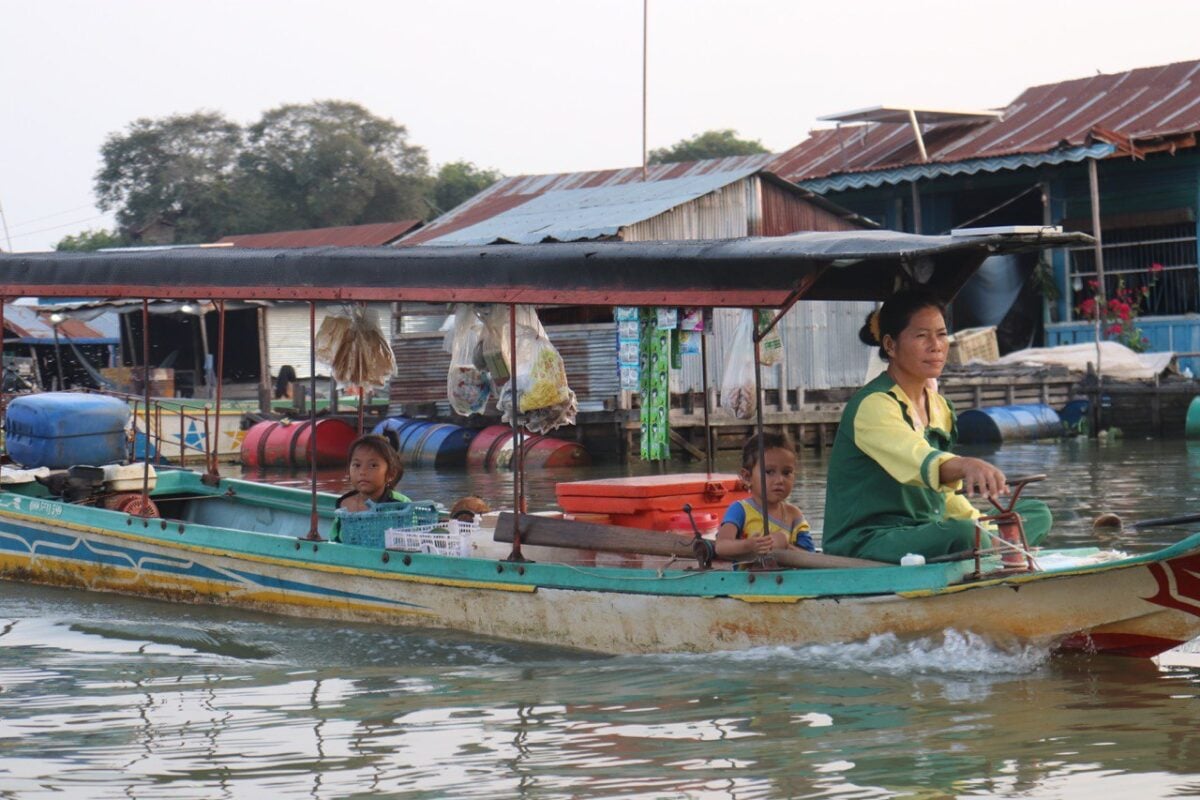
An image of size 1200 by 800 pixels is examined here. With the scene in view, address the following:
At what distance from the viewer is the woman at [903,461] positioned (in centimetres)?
595

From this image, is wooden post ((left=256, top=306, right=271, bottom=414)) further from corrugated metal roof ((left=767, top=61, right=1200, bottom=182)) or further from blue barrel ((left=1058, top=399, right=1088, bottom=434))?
blue barrel ((left=1058, top=399, right=1088, bottom=434))

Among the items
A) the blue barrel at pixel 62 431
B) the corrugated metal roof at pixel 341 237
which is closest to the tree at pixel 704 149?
the corrugated metal roof at pixel 341 237

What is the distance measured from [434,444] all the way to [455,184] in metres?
37.6

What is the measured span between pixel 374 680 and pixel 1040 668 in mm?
2890

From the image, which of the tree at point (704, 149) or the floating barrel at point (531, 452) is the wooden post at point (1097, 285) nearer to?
the floating barrel at point (531, 452)

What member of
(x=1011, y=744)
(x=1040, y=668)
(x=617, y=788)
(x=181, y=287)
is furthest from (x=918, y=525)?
(x=181, y=287)

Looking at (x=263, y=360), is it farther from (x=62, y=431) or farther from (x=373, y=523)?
(x=373, y=523)

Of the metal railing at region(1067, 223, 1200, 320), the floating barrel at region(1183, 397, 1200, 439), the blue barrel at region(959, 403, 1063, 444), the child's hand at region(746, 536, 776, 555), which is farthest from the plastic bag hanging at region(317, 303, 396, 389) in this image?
the metal railing at region(1067, 223, 1200, 320)

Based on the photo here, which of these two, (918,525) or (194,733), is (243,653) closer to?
(194,733)

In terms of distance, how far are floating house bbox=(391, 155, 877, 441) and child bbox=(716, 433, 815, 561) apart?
12380 millimetres

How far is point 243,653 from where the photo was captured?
760 cm

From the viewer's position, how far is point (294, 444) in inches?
805

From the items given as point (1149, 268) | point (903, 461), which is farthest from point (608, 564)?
point (1149, 268)

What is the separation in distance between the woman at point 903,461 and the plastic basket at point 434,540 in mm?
2073
